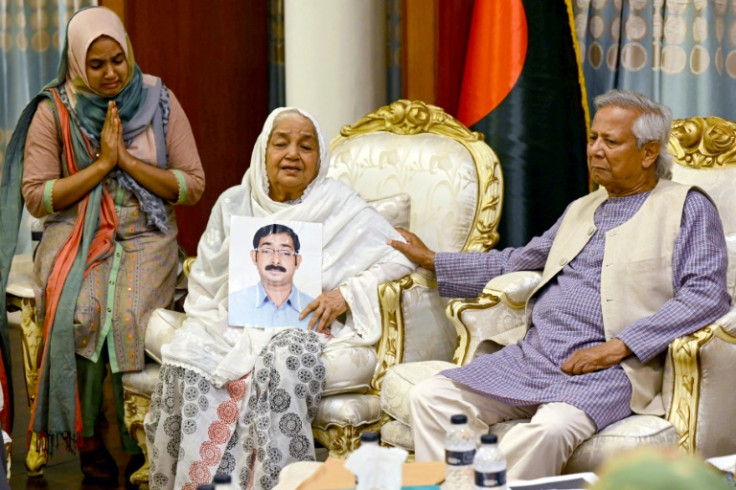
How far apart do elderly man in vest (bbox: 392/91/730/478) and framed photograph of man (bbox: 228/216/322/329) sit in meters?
0.68

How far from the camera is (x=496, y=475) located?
6.13 feet

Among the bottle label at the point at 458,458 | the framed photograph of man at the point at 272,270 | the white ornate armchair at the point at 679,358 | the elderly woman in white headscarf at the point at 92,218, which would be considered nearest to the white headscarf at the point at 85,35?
the elderly woman in white headscarf at the point at 92,218

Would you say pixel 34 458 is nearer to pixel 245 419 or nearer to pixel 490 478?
pixel 245 419

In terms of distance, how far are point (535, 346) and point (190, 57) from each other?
3.05 metres

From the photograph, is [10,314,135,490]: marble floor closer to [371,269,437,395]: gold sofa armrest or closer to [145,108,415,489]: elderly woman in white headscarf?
[145,108,415,489]: elderly woman in white headscarf

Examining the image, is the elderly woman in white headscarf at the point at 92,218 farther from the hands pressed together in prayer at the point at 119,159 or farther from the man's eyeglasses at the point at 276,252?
the man's eyeglasses at the point at 276,252

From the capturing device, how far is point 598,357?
285 centimetres

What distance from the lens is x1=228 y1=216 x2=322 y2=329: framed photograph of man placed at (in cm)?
350

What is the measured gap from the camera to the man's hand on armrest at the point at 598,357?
284 cm

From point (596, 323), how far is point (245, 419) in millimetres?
1077

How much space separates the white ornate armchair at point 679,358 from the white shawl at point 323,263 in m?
0.31

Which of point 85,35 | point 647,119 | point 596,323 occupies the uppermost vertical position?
point 85,35

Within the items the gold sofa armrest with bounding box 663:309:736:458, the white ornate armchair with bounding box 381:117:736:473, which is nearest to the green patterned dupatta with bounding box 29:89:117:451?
the white ornate armchair with bounding box 381:117:736:473

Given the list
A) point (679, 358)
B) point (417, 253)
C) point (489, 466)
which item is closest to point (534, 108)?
point (417, 253)
